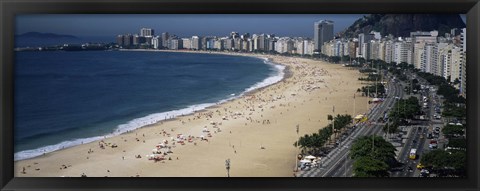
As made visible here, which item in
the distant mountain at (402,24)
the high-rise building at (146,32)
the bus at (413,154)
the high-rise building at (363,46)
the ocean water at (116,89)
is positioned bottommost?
the bus at (413,154)

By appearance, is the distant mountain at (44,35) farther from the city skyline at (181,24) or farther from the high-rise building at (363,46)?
the high-rise building at (363,46)

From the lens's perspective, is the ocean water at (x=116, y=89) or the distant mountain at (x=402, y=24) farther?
the ocean water at (x=116, y=89)

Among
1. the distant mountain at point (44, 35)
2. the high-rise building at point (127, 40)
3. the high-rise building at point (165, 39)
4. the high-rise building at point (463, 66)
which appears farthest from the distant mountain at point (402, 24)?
the distant mountain at point (44, 35)

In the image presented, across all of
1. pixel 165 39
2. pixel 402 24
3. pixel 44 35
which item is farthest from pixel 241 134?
pixel 44 35

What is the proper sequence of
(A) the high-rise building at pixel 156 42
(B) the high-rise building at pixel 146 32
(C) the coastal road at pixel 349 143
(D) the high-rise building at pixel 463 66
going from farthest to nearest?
(A) the high-rise building at pixel 156 42 → (B) the high-rise building at pixel 146 32 → (C) the coastal road at pixel 349 143 → (D) the high-rise building at pixel 463 66

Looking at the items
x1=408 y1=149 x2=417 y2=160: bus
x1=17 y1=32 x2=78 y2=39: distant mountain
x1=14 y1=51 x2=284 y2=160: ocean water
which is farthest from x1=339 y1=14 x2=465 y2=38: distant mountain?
x1=17 y1=32 x2=78 y2=39: distant mountain

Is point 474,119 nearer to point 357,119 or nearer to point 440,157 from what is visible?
point 440,157

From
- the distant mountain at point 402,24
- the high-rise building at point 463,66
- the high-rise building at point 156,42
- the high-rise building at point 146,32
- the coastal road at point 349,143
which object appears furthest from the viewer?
the high-rise building at point 156,42
